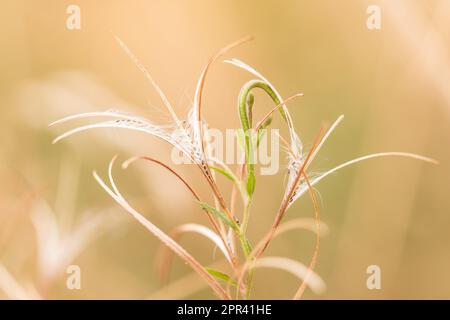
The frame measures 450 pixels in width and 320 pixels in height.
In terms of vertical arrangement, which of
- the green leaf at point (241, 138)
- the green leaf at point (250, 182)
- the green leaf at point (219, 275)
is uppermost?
the green leaf at point (241, 138)

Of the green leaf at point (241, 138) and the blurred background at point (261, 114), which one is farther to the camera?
the blurred background at point (261, 114)

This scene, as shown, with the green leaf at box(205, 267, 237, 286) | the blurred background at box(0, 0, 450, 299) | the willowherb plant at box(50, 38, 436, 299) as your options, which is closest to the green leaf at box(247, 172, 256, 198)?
the willowherb plant at box(50, 38, 436, 299)

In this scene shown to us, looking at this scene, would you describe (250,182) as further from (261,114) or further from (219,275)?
(261,114)

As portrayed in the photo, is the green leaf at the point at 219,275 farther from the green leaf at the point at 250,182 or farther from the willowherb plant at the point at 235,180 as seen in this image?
the green leaf at the point at 250,182

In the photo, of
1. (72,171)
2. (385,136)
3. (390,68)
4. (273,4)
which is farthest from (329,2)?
(72,171)

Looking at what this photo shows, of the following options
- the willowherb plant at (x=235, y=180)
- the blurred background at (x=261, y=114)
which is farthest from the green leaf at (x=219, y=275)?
the blurred background at (x=261, y=114)

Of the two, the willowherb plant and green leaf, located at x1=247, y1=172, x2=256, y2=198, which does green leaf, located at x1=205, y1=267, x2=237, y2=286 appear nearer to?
the willowherb plant

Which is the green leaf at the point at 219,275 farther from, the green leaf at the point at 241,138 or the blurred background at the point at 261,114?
the blurred background at the point at 261,114

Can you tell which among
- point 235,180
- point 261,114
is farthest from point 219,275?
point 261,114

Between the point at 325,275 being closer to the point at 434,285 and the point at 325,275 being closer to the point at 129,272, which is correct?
the point at 434,285

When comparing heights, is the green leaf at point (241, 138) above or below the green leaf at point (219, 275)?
above
